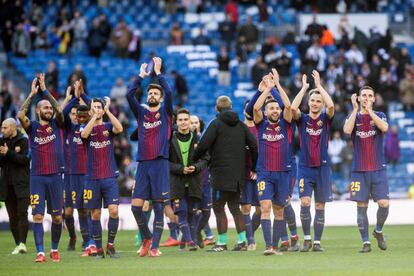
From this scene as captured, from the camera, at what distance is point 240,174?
68.7ft

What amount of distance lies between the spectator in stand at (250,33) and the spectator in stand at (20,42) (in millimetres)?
7101

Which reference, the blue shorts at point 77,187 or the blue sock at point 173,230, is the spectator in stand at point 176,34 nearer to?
the blue sock at point 173,230

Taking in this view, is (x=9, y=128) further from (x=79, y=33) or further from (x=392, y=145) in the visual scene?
(x=79, y=33)

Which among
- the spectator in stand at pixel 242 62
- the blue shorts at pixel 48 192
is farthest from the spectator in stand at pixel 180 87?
the blue shorts at pixel 48 192

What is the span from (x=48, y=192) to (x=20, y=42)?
21259 mm

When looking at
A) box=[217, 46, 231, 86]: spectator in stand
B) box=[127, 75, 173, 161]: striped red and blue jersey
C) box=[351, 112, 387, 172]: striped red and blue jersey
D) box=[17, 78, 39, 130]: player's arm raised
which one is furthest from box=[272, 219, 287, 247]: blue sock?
box=[217, 46, 231, 86]: spectator in stand

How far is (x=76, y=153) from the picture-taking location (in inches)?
850

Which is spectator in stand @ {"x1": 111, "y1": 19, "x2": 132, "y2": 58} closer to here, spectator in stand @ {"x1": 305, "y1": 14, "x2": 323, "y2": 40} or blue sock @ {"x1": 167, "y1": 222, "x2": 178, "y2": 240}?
spectator in stand @ {"x1": 305, "y1": 14, "x2": 323, "y2": 40}

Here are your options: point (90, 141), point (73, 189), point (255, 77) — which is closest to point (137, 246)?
point (73, 189)

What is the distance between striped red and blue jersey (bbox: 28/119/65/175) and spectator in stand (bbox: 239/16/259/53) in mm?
20960

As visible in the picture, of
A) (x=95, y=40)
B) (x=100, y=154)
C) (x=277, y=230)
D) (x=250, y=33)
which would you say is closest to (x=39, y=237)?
(x=100, y=154)

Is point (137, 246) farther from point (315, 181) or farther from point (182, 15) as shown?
point (182, 15)

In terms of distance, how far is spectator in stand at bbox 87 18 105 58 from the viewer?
132ft

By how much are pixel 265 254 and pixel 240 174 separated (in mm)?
1759
